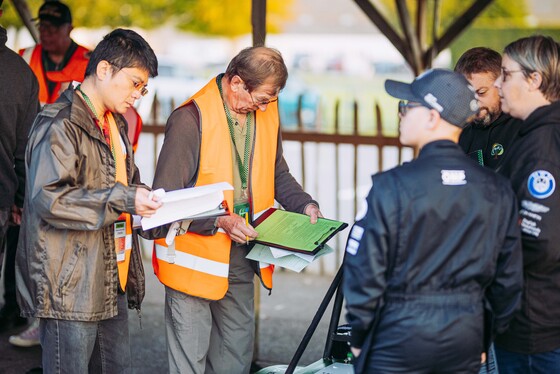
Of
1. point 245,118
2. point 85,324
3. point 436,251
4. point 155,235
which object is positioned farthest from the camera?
point 245,118

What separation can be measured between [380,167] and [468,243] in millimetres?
4893

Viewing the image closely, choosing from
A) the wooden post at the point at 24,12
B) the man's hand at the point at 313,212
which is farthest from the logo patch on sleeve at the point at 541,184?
the wooden post at the point at 24,12

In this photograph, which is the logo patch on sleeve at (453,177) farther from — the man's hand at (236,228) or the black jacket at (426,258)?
the man's hand at (236,228)

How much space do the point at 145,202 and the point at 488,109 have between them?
63.9 inches

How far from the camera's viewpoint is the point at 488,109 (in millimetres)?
3686

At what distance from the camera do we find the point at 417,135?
8.89 ft

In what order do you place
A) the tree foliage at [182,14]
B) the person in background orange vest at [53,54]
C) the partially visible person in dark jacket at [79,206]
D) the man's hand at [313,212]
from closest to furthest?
the partially visible person in dark jacket at [79,206] → the man's hand at [313,212] → the person in background orange vest at [53,54] → the tree foliage at [182,14]

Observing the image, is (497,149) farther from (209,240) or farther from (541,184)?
(209,240)

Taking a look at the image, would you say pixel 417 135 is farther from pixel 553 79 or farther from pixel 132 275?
pixel 132 275

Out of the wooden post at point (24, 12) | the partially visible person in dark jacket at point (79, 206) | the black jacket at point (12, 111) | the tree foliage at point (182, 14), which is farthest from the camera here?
the tree foliage at point (182, 14)

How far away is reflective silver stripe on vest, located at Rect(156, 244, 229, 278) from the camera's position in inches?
146

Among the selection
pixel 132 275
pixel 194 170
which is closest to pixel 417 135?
pixel 194 170

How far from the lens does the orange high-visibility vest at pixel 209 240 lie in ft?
12.0

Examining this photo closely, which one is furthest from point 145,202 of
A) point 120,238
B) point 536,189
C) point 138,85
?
point 536,189
